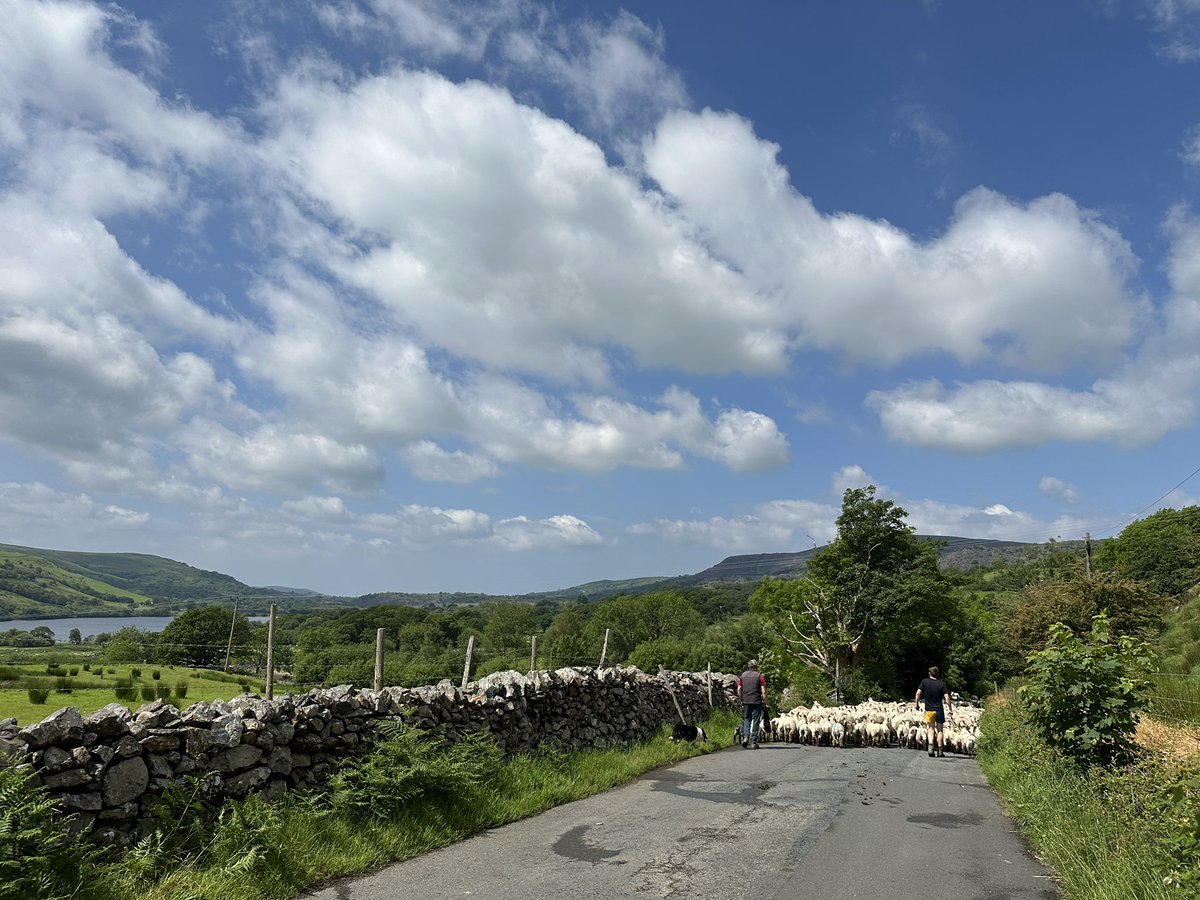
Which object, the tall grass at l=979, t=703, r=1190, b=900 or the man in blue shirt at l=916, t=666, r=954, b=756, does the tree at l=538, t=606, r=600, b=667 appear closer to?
the man in blue shirt at l=916, t=666, r=954, b=756

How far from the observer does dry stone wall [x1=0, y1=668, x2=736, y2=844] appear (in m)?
6.05

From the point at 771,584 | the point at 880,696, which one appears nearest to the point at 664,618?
the point at 771,584

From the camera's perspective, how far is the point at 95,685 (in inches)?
1091

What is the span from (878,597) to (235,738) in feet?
120

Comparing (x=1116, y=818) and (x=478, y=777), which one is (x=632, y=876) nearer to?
(x=478, y=777)

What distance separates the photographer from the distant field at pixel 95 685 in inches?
696

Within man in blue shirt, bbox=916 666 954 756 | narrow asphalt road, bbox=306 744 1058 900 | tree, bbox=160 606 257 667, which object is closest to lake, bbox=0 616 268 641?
tree, bbox=160 606 257 667

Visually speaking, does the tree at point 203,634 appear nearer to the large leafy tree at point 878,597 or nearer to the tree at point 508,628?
the large leafy tree at point 878,597

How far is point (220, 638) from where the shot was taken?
5831 centimetres

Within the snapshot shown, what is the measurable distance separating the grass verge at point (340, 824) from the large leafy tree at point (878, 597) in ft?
93.3

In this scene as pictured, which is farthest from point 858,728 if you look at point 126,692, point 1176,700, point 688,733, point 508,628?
point 508,628

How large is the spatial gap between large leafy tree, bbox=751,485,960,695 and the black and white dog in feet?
65.3

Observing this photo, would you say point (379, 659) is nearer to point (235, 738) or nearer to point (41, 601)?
point (235, 738)

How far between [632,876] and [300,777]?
3.81m
